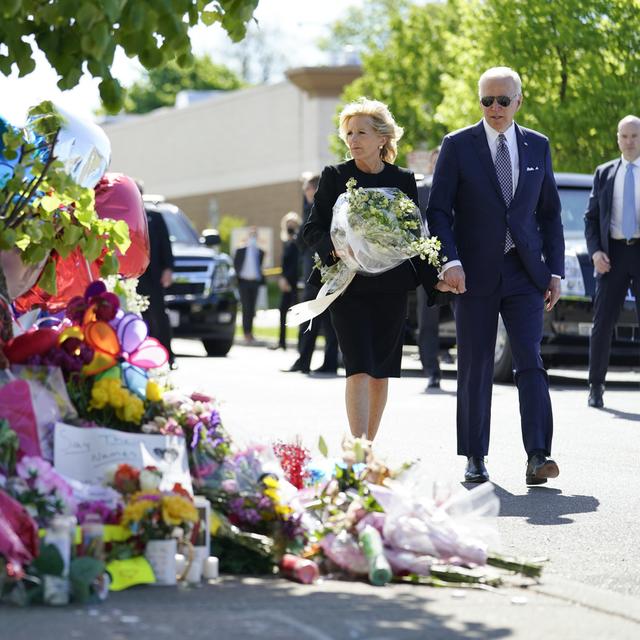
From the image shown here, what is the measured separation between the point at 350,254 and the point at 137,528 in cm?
289

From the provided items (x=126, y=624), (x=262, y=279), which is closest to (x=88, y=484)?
(x=126, y=624)

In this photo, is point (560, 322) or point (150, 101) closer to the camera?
point (560, 322)

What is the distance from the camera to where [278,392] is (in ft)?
49.1

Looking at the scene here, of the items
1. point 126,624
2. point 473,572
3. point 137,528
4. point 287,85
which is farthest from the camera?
point 287,85

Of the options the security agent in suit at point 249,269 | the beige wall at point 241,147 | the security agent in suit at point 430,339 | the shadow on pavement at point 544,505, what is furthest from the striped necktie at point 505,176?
the beige wall at point 241,147

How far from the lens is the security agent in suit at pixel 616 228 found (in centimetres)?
1304

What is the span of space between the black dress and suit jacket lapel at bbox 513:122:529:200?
22.2 inches

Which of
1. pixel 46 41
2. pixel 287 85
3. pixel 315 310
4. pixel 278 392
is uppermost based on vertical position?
pixel 287 85

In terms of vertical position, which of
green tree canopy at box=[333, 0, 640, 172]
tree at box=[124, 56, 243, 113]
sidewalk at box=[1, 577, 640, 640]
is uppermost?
tree at box=[124, 56, 243, 113]

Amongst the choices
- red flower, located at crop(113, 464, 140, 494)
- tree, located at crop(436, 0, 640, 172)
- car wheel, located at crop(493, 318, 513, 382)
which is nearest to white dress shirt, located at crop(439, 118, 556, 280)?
red flower, located at crop(113, 464, 140, 494)

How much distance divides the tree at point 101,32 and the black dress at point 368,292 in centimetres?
235

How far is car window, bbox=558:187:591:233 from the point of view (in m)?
16.3

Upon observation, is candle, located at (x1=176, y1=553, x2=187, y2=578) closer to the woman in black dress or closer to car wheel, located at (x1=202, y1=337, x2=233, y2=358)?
the woman in black dress

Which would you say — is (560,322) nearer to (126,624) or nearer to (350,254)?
(350,254)
